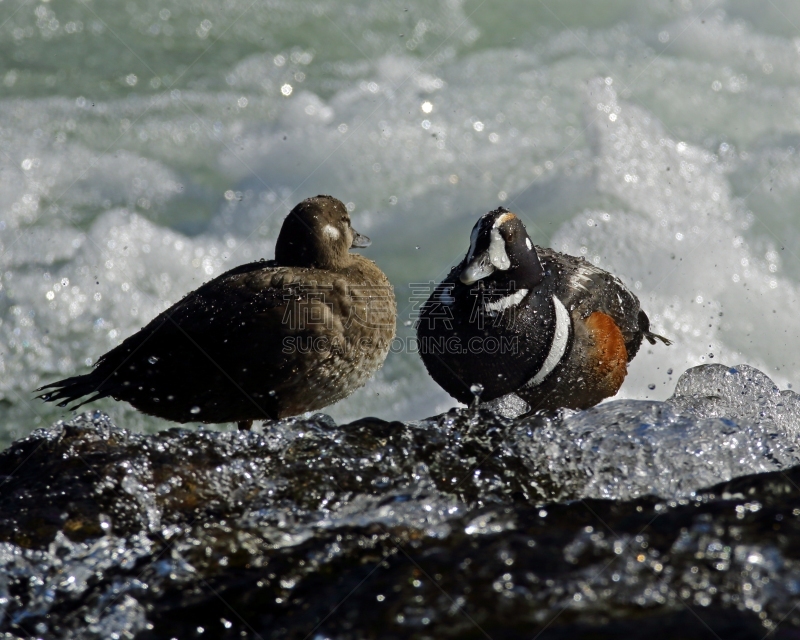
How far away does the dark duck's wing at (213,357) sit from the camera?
3.94 m

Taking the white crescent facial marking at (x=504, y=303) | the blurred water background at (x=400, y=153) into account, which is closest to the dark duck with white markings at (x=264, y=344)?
the white crescent facial marking at (x=504, y=303)

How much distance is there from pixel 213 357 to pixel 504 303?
56.4 inches

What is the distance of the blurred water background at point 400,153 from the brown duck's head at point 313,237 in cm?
266

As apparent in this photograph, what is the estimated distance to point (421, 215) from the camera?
786 cm

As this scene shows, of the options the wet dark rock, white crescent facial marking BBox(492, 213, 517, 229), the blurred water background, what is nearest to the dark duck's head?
white crescent facial marking BBox(492, 213, 517, 229)

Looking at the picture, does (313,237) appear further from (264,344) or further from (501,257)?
(501,257)

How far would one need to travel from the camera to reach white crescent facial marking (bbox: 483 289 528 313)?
13.3 feet

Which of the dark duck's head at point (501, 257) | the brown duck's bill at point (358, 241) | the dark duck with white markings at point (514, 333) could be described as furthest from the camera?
the brown duck's bill at point (358, 241)

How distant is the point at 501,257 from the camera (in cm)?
397

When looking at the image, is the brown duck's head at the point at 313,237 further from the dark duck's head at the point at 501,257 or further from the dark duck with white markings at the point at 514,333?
the dark duck's head at the point at 501,257

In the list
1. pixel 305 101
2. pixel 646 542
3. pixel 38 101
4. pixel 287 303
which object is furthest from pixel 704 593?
pixel 38 101

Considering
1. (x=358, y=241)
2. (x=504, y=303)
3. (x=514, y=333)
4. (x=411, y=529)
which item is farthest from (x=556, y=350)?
(x=411, y=529)

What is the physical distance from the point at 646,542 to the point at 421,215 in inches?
219

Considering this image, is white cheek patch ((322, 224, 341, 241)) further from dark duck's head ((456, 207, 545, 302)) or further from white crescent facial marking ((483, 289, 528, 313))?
white crescent facial marking ((483, 289, 528, 313))
